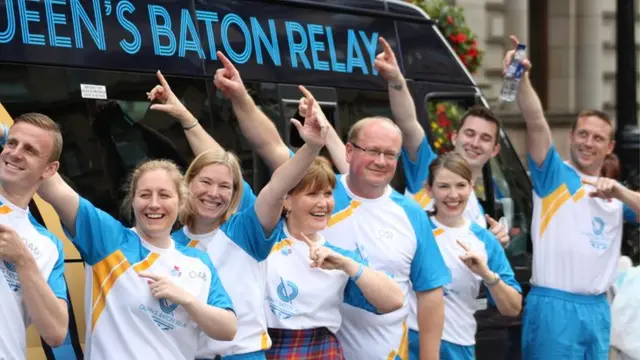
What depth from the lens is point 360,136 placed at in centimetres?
567

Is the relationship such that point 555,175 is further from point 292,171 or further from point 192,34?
point 292,171

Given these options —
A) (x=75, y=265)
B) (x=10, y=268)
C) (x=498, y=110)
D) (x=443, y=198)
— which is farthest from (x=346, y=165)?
(x=498, y=110)

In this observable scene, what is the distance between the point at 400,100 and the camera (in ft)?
21.3

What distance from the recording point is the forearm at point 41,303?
165 inches

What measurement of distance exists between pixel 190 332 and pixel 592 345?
3.00 meters

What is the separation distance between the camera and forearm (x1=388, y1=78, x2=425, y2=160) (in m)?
6.48

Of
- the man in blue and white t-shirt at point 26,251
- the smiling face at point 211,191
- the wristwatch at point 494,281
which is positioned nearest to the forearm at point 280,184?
the smiling face at point 211,191

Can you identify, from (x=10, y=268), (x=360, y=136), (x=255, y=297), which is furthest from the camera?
(x=360, y=136)

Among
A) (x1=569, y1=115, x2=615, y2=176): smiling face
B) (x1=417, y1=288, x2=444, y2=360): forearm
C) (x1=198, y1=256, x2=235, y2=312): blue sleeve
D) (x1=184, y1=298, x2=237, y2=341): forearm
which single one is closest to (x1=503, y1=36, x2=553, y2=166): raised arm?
(x1=569, y1=115, x2=615, y2=176): smiling face

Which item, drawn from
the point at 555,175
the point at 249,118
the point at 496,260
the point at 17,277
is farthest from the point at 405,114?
the point at 17,277

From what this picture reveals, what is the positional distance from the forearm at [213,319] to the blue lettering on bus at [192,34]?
1482 millimetres

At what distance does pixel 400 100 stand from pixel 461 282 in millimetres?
959

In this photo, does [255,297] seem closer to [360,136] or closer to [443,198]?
[360,136]

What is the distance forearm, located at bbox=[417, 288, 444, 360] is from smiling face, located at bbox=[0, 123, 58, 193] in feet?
6.50
